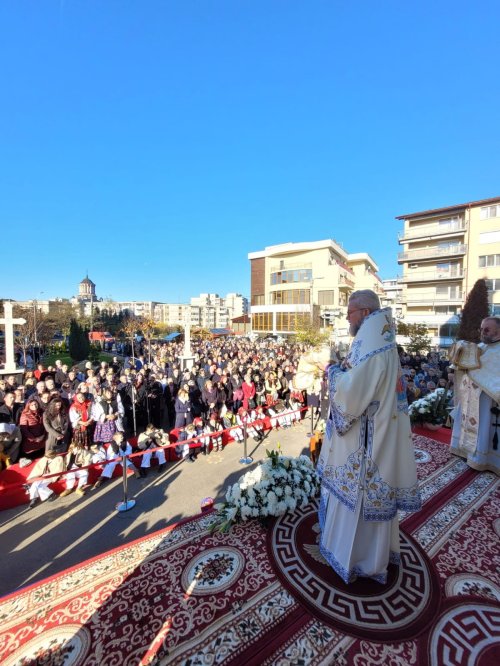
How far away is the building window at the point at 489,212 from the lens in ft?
85.6

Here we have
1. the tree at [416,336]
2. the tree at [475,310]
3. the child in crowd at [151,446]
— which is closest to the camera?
the child in crowd at [151,446]

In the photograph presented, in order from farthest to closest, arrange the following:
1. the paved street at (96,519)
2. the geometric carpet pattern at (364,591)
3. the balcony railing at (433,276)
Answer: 1. the balcony railing at (433,276)
2. the paved street at (96,519)
3. the geometric carpet pattern at (364,591)

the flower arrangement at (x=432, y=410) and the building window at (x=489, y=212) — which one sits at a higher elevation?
the building window at (x=489, y=212)

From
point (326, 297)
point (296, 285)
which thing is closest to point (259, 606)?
point (326, 297)

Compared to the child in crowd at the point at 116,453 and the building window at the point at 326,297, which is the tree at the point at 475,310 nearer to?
the building window at the point at 326,297

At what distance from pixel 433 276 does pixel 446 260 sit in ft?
6.06

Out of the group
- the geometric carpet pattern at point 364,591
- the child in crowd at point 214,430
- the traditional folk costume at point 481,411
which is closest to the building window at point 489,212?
the traditional folk costume at point 481,411

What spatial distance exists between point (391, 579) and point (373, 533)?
628 mm

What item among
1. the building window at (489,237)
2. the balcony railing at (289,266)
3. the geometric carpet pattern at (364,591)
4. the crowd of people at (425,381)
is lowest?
the geometric carpet pattern at (364,591)

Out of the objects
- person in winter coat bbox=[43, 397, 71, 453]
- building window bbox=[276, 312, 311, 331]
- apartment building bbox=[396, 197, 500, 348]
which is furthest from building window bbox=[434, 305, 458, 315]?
person in winter coat bbox=[43, 397, 71, 453]

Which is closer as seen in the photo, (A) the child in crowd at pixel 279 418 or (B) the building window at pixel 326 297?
(A) the child in crowd at pixel 279 418

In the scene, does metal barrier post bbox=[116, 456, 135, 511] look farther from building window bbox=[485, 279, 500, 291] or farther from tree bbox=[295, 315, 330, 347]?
building window bbox=[485, 279, 500, 291]

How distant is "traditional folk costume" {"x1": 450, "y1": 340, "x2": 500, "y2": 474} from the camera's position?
170 inches

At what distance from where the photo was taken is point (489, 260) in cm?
2653
